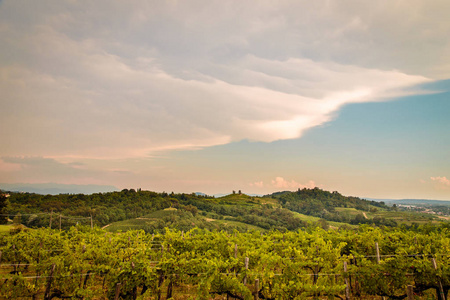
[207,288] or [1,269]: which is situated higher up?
[207,288]

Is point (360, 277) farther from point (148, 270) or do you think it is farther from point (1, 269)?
point (1, 269)

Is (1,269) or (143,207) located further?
(143,207)

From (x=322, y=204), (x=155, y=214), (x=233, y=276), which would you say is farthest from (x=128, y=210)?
(x=322, y=204)

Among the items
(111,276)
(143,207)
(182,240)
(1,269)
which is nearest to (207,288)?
(111,276)

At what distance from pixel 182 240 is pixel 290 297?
8125mm

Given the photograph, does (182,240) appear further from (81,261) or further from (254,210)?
(254,210)

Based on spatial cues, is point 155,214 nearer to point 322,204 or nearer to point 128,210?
point 128,210

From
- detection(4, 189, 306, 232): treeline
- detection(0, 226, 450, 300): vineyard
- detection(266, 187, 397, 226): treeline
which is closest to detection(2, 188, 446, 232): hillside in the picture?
detection(4, 189, 306, 232): treeline

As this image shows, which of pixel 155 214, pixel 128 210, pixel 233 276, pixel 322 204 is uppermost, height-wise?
pixel 233 276

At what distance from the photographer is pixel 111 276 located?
11.3 metres

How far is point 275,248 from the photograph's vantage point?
59.5 ft

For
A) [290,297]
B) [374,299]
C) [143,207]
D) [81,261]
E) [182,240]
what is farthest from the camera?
[143,207]

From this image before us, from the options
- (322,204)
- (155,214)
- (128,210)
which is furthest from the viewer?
(322,204)

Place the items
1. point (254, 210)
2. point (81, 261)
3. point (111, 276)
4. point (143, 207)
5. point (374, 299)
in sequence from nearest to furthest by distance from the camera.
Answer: point (111, 276) < point (81, 261) < point (374, 299) < point (143, 207) < point (254, 210)
